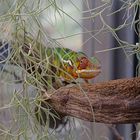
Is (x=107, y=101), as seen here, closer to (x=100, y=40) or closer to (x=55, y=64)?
(x=55, y=64)

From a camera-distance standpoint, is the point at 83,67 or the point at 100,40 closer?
the point at 83,67

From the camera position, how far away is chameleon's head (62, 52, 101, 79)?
0.53 m

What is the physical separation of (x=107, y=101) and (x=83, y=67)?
0.09m

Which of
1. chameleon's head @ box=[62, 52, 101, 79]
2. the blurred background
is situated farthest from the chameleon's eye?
the blurred background

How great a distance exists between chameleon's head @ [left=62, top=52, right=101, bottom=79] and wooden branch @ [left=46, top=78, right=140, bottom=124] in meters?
0.04

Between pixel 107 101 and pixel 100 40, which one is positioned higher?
pixel 100 40

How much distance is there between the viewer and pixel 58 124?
2.01 feet

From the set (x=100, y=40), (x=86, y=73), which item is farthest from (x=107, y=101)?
(x=100, y=40)

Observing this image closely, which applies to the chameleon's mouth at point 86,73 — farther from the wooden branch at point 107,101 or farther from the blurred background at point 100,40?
the blurred background at point 100,40

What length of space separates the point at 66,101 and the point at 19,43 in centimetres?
12

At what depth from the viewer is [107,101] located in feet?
1.50

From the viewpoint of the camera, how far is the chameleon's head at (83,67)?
53 centimetres

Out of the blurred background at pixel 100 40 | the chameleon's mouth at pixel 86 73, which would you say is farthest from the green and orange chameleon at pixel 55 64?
the blurred background at pixel 100 40

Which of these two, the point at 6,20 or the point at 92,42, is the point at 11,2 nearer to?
the point at 6,20
